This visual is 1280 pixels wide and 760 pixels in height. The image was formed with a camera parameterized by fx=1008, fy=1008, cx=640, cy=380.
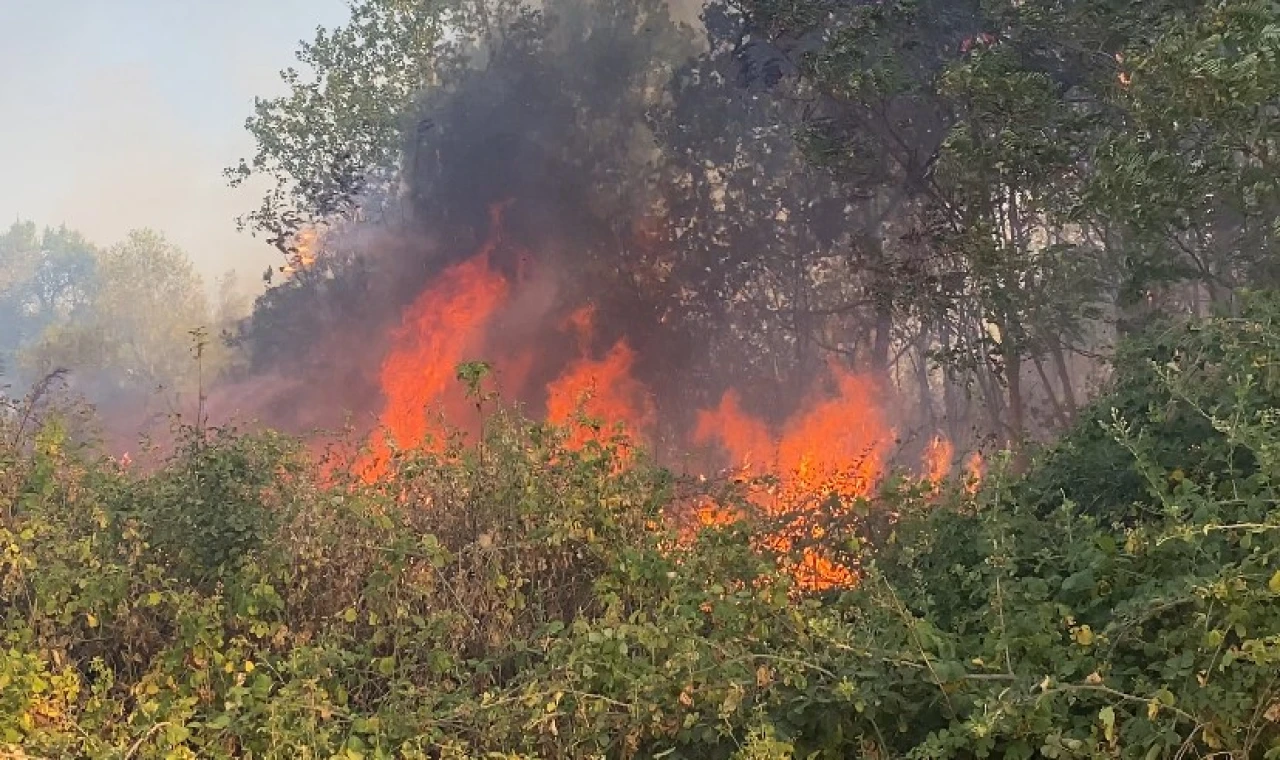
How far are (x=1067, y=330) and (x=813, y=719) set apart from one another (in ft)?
29.8

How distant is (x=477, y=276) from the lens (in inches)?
763

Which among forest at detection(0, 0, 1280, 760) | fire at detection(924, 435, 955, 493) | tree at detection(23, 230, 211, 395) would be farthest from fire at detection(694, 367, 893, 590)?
tree at detection(23, 230, 211, 395)

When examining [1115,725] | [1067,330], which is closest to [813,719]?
[1115,725]

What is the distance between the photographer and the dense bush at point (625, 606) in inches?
149

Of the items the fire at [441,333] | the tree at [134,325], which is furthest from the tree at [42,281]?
the fire at [441,333]

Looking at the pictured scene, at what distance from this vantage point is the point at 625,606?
553cm

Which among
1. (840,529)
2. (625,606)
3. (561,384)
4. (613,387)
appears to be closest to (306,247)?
(561,384)

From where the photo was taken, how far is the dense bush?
3.79 meters

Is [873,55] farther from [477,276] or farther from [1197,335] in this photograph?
[477,276]

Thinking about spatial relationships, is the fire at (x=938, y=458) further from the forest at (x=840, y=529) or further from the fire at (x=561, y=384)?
the forest at (x=840, y=529)

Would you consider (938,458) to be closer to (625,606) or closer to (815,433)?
(815,433)

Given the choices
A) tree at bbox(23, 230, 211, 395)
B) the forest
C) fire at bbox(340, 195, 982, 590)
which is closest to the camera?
the forest

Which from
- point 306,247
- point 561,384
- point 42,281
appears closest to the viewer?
point 561,384

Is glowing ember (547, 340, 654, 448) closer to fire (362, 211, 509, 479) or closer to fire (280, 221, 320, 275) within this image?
fire (362, 211, 509, 479)
